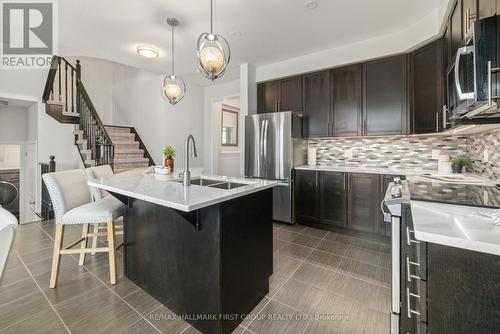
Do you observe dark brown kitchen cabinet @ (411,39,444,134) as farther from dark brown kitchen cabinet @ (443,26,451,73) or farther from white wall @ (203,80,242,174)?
white wall @ (203,80,242,174)

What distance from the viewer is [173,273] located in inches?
66.3

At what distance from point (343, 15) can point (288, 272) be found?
9.89 ft

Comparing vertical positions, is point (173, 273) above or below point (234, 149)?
below

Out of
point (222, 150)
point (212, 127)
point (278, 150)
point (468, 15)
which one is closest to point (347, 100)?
point (278, 150)

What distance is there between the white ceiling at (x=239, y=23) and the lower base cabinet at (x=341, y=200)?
77.1 inches

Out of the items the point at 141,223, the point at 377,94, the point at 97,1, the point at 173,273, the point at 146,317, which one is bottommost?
the point at 146,317

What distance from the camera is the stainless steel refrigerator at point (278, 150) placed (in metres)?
3.53

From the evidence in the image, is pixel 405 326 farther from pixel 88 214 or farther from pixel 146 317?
pixel 88 214

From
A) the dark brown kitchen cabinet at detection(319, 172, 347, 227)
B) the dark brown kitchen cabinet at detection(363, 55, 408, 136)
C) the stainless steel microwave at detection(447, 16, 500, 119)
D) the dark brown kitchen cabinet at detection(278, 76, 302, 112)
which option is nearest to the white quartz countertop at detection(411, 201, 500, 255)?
the stainless steel microwave at detection(447, 16, 500, 119)

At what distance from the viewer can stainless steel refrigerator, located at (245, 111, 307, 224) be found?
3.53 m

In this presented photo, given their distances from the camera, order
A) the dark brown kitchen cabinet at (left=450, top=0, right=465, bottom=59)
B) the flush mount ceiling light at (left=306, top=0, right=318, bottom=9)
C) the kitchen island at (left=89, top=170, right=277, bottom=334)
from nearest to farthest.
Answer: the kitchen island at (left=89, top=170, right=277, bottom=334) < the dark brown kitchen cabinet at (left=450, top=0, right=465, bottom=59) < the flush mount ceiling light at (left=306, top=0, right=318, bottom=9)

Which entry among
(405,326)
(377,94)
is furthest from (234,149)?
(405,326)

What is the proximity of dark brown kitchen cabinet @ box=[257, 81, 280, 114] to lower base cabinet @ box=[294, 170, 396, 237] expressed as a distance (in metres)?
1.35

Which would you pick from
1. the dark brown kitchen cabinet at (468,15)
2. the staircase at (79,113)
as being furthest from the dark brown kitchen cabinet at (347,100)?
the staircase at (79,113)
